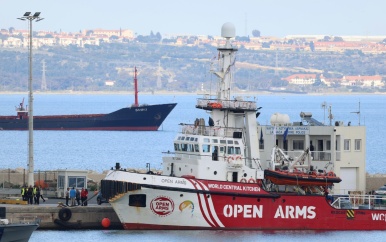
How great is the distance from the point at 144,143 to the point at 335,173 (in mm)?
76601

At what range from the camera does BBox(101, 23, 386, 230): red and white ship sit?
46.4 m

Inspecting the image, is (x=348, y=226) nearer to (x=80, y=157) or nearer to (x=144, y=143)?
(x=80, y=157)

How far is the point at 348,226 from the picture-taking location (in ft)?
159

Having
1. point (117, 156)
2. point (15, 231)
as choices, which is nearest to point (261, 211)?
point (15, 231)

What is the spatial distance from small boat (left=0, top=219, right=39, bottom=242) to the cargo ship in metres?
102

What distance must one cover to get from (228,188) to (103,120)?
335ft

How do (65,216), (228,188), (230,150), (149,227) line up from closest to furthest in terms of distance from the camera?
(65,216)
(149,227)
(228,188)
(230,150)

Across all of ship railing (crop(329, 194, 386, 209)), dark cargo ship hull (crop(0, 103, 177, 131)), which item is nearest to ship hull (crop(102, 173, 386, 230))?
ship railing (crop(329, 194, 386, 209))

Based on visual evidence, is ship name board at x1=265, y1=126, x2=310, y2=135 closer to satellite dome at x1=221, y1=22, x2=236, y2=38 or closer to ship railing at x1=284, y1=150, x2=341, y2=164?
ship railing at x1=284, y1=150, x2=341, y2=164

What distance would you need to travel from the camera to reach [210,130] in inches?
1897

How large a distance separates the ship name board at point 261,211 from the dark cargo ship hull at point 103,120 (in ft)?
320

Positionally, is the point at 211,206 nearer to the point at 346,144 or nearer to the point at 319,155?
the point at 319,155

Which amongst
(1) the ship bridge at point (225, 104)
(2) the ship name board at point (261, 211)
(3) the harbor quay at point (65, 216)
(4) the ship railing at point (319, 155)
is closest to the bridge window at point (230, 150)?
(1) the ship bridge at point (225, 104)

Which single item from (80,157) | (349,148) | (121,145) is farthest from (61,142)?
(349,148)
